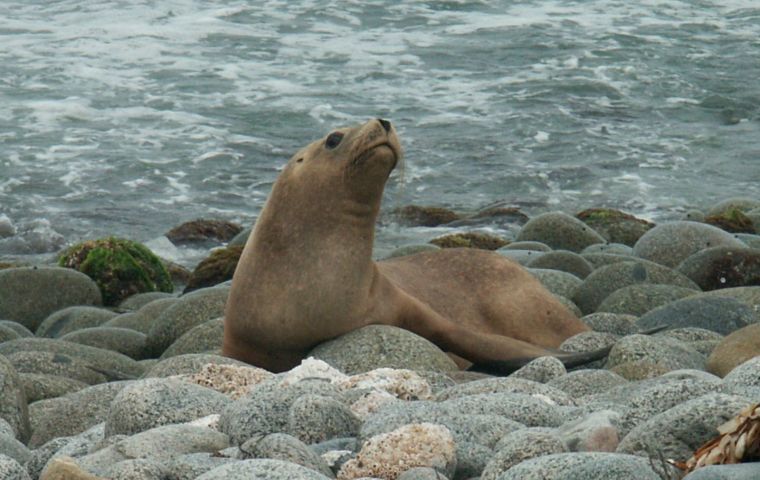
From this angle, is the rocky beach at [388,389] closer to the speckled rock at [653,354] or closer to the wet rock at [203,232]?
the speckled rock at [653,354]

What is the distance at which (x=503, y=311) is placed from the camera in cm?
902

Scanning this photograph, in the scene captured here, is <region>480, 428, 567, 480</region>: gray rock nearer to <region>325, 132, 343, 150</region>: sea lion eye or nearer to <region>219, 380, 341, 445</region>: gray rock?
<region>219, 380, 341, 445</region>: gray rock

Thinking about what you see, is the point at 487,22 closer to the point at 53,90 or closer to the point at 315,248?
the point at 53,90

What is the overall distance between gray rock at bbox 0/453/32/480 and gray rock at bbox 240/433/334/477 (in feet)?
2.24

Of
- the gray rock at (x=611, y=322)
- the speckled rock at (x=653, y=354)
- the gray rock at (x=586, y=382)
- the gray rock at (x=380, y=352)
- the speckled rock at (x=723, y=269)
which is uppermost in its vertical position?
the gray rock at (x=586, y=382)

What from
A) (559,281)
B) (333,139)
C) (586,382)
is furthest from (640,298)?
(586,382)

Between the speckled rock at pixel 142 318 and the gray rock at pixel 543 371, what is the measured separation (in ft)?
12.2

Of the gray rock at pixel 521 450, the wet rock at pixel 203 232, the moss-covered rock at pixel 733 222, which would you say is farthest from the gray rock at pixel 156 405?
the wet rock at pixel 203 232

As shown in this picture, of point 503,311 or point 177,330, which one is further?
point 177,330

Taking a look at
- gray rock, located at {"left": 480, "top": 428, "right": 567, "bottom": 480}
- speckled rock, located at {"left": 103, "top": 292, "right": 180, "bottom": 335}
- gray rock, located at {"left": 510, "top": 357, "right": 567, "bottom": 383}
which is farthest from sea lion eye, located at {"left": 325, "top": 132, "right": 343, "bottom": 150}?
gray rock, located at {"left": 480, "top": 428, "right": 567, "bottom": 480}

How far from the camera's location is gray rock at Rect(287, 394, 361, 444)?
5145 mm

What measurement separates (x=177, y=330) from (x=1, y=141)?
10135 millimetres

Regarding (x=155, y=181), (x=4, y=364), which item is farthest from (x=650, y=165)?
(x=4, y=364)

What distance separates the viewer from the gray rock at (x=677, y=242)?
12.2 metres
